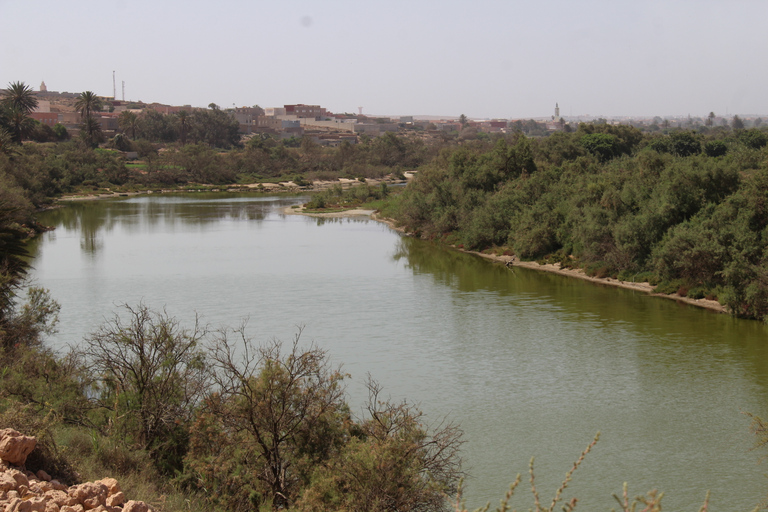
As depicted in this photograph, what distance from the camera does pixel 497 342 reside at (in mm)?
24562

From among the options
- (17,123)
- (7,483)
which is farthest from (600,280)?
(17,123)

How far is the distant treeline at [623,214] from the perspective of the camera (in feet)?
97.1

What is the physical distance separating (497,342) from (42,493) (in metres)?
18.2

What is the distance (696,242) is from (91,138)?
290 feet

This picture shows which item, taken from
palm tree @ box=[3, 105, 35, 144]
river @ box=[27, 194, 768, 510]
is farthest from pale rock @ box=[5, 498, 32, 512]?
palm tree @ box=[3, 105, 35, 144]

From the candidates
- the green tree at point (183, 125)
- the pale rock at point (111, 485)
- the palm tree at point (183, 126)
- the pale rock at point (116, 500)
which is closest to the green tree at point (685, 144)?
the pale rock at point (111, 485)

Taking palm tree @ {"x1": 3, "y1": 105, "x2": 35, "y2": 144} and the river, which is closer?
the river

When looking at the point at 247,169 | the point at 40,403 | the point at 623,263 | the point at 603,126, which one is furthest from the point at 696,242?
the point at 247,169

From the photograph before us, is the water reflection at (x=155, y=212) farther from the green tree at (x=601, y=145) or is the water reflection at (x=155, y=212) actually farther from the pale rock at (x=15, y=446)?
the pale rock at (x=15, y=446)

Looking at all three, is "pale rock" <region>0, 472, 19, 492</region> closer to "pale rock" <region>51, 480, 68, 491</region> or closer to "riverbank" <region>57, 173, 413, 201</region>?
"pale rock" <region>51, 480, 68, 491</region>

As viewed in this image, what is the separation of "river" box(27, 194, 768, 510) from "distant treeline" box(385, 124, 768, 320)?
191 centimetres

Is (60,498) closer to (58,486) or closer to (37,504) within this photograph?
(37,504)

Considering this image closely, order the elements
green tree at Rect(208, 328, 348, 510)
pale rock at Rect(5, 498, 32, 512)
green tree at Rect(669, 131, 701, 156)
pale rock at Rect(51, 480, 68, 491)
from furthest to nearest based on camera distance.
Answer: green tree at Rect(669, 131, 701, 156), green tree at Rect(208, 328, 348, 510), pale rock at Rect(51, 480, 68, 491), pale rock at Rect(5, 498, 32, 512)

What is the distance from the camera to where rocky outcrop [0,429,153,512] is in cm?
754
